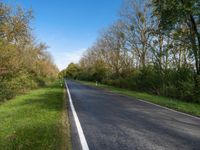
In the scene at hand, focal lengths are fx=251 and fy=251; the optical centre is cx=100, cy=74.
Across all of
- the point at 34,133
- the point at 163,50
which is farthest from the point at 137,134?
the point at 163,50

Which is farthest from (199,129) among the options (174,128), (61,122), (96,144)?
(61,122)

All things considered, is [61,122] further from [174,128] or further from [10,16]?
[10,16]

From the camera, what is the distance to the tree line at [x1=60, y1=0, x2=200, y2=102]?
22094 mm

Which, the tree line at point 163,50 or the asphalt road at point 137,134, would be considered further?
the tree line at point 163,50

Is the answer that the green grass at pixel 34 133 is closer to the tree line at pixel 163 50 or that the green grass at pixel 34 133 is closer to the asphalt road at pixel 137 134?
the asphalt road at pixel 137 134

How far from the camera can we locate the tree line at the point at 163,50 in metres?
22.1

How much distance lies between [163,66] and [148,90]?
3564 mm

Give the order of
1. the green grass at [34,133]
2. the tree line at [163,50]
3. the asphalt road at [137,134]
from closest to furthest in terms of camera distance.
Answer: the green grass at [34,133] → the asphalt road at [137,134] → the tree line at [163,50]

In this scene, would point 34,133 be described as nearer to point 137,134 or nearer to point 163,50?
point 137,134

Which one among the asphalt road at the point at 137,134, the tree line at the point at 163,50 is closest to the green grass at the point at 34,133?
the asphalt road at the point at 137,134

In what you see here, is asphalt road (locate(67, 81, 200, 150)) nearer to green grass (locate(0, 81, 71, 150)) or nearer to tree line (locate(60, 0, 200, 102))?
green grass (locate(0, 81, 71, 150))

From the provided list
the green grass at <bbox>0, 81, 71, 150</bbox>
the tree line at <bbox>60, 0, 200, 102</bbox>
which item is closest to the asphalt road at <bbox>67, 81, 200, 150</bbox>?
the green grass at <bbox>0, 81, 71, 150</bbox>

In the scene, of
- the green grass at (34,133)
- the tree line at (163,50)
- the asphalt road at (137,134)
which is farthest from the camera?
the tree line at (163,50)

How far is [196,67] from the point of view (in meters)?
23.4
